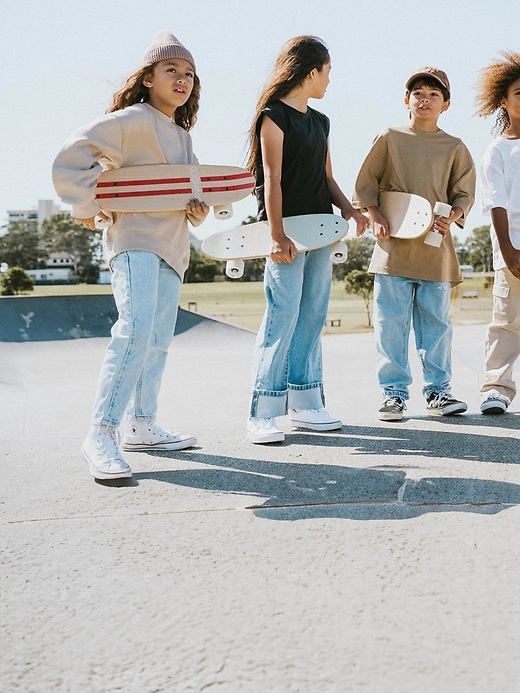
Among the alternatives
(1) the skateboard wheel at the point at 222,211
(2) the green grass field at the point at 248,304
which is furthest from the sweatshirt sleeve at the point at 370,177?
(2) the green grass field at the point at 248,304

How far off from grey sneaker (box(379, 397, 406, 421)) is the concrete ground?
0.34 feet

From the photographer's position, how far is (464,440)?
10.3 ft

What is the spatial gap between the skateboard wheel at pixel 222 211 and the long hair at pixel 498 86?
1542 mm

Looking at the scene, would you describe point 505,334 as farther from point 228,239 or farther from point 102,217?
point 102,217

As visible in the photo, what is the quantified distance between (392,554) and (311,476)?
0.78m

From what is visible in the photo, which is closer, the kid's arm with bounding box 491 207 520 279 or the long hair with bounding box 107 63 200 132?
the long hair with bounding box 107 63 200 132

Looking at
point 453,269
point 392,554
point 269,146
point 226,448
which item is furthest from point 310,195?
point 392,554

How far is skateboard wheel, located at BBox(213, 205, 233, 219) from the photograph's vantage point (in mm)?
3117

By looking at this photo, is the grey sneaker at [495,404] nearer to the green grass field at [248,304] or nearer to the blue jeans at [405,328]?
the blue jeans at [405,328]

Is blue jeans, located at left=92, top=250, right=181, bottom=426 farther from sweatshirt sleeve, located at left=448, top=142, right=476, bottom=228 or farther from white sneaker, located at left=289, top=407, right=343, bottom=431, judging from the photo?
sweatshirt sleeve, located at left=448, top=142, right=476, bottom=228

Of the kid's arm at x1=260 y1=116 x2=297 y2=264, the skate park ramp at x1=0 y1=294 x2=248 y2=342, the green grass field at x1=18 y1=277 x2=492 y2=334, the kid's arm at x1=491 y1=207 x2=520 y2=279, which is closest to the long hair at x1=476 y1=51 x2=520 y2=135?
the kid's arm at x1=491 y1=207 x2=520 y2=279

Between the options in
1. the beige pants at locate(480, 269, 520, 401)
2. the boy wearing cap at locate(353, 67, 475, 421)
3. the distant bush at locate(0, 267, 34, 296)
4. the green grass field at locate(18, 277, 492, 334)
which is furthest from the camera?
the distant bush at locate(0, 267, 34, 296)

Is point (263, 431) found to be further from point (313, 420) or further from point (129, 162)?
point (129, 162)

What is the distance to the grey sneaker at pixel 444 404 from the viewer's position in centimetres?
366
